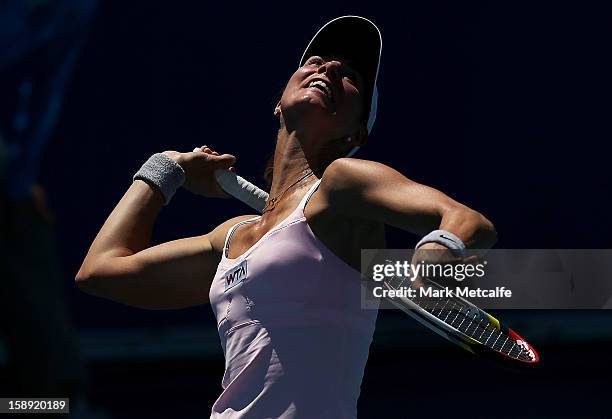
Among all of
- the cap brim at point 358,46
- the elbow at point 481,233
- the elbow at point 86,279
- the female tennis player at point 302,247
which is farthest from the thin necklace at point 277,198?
the elbow at point 481,233

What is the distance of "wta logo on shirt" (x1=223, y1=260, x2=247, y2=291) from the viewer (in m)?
3.13

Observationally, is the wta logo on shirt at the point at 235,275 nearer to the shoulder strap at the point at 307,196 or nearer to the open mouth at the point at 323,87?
the shoulder strap at the point at 307,196

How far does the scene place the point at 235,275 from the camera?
125 inches

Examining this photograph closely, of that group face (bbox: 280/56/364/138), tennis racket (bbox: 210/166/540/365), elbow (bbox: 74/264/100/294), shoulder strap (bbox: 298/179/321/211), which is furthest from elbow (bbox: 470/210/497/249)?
elbow (bbox: 74/264/100/294)

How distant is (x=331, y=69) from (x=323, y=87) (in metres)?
0.05

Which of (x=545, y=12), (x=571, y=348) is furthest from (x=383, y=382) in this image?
(x=545, y=12)

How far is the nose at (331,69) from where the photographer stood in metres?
3.40

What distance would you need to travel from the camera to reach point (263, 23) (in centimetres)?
603

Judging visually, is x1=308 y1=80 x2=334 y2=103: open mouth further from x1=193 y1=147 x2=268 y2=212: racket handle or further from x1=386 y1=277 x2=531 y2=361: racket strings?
x1=386 y1=277 x2=531 y2=361: racket strings

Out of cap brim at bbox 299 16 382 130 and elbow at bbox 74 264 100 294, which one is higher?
cap brim at bbox 299 16 382 130

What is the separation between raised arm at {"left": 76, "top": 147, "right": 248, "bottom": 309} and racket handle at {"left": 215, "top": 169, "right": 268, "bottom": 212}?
0.20 metres

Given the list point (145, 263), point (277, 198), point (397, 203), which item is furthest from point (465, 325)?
point (145, 263)

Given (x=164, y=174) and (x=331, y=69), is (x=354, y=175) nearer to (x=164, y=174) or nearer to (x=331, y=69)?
(x=331, y=69)

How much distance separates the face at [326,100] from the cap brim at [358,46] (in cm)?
3
